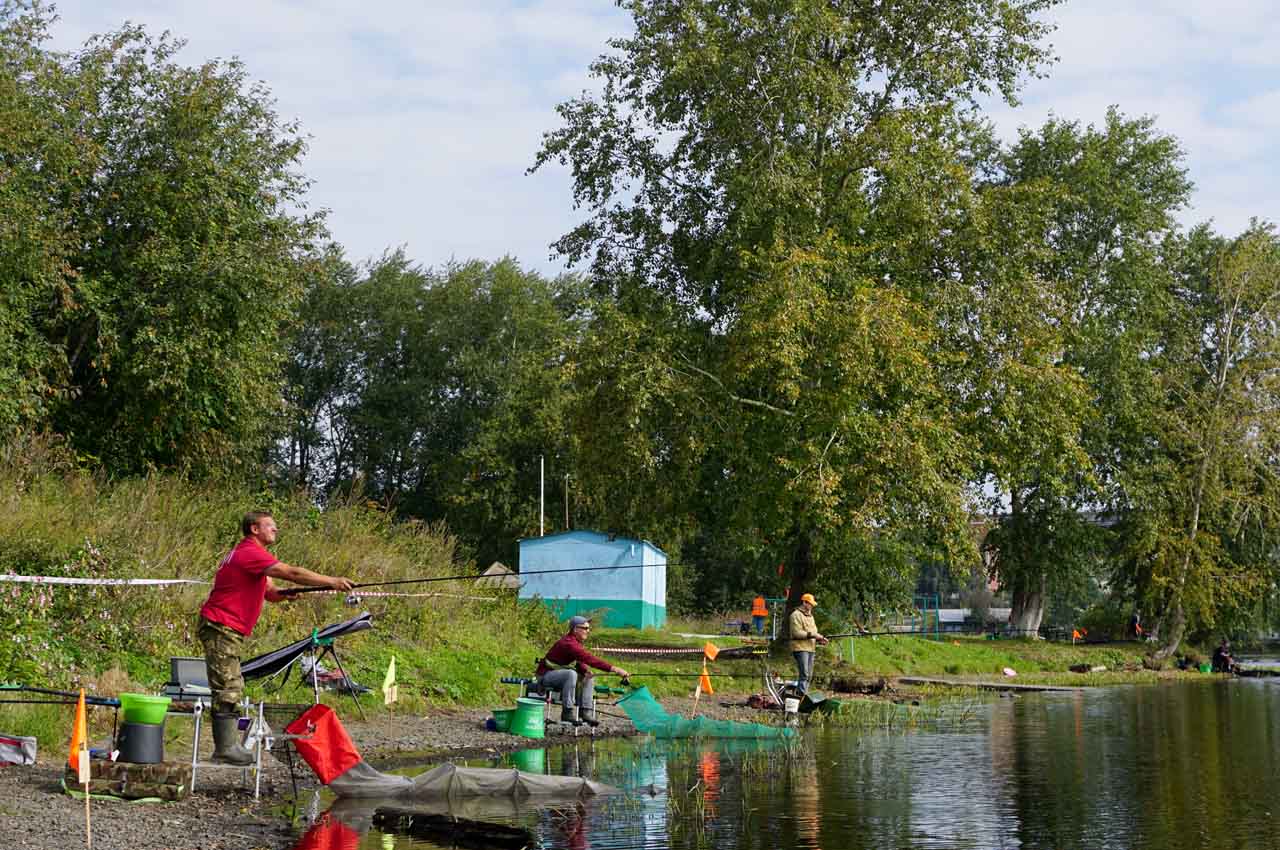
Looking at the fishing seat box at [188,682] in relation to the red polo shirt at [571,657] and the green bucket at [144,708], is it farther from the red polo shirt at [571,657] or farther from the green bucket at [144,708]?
the red polo shirt at [571,657]

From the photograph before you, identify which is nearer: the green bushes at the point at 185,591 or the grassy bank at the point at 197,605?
the grassy bank at the point at 197,605

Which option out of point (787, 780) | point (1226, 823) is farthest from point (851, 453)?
point (1226, 823)

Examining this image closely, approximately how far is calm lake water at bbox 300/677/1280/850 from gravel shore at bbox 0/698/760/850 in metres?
0.73

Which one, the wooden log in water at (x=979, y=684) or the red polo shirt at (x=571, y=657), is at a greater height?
the red polo shirt at (x=571, y=657)

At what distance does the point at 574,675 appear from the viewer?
1788cm

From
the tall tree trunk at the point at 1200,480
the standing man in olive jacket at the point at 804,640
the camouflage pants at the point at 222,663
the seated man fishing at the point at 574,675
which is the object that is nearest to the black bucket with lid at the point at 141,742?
the camouflage pants at the point at 222,663

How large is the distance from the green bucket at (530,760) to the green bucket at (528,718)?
0.60 m

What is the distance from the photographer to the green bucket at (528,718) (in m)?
16.9

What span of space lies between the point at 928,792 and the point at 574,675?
19.9 feet

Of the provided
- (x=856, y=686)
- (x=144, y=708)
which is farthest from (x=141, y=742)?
(x=856, y=686)

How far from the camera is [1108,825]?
35.9ft

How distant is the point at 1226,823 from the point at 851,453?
1767 centimetres

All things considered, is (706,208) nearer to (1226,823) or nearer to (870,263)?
(870,263)

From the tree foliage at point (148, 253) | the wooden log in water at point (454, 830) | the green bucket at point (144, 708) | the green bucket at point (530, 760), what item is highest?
the tree foliage at point (148, 253)
